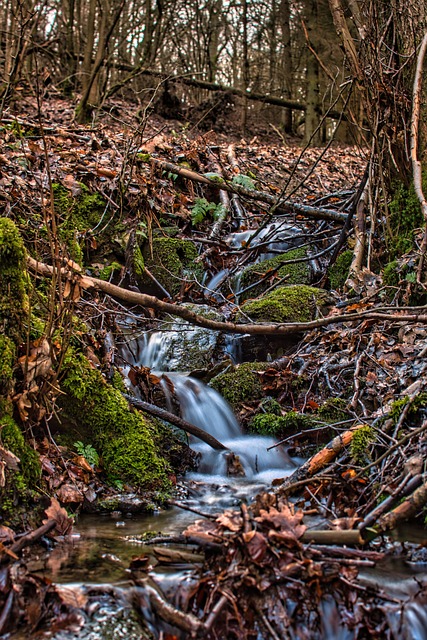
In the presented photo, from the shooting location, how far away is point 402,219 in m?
6.35

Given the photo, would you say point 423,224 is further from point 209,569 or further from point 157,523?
point 209,569

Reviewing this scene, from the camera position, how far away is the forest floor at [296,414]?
248 centimetres

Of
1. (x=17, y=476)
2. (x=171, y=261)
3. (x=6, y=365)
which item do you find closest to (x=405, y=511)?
(x=17, y=476)

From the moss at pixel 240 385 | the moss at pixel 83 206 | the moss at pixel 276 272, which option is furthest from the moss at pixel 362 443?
the moss at pixel 83 206

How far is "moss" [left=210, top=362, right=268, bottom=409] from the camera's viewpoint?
6059 millimetres

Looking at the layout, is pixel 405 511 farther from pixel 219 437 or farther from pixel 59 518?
pixel 219 437

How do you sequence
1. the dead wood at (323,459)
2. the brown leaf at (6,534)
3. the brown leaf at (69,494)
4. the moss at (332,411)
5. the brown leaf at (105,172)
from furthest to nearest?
1. the brown leaf at (105,172)
2. the moss at (332,411)
3. the dead wood at (323,459)
4. the brown leaf at (69,494)
5. the brown leaf at (6,534)

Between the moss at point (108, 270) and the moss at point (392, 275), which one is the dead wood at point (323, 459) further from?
the moss at point (108, 270)

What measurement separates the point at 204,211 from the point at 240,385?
444cm

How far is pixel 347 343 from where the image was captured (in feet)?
19.8

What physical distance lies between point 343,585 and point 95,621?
1.07 meters

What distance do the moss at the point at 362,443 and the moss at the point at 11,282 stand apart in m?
2.40

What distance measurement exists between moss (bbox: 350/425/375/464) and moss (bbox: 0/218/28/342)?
2.40m

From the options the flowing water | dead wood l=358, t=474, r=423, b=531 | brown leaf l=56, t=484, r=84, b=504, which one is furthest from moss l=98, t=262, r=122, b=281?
dead wood l=358, t=474, r=423, b=531
